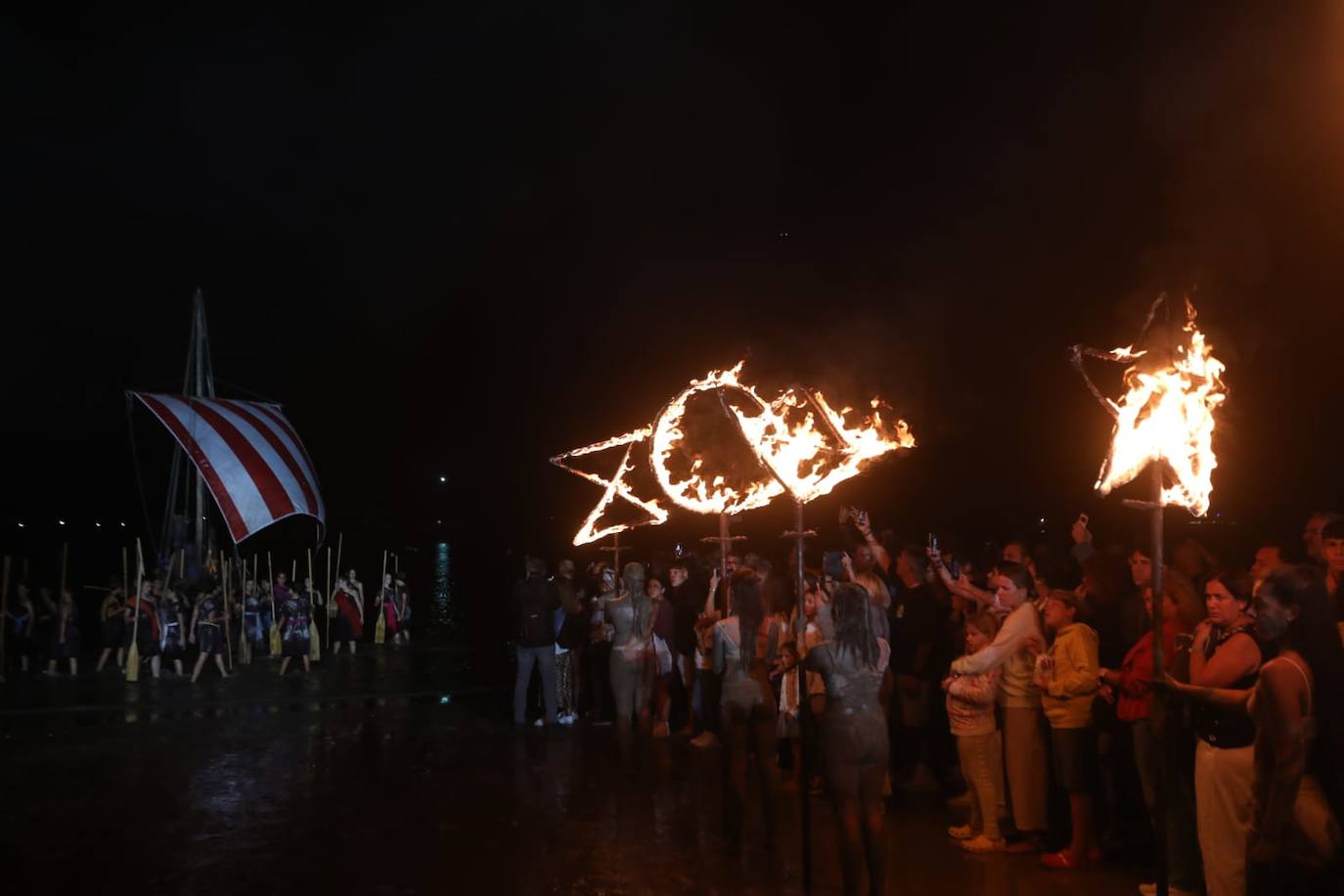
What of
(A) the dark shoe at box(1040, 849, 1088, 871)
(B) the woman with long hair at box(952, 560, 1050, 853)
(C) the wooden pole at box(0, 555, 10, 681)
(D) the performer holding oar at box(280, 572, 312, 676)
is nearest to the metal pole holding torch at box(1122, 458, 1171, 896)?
(B) the woman with long hair at box(952, 560, 1050, 853)

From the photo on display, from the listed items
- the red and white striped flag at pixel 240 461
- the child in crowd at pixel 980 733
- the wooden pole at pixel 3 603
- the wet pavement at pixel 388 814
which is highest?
the red and white striped flag at pixel 240 461

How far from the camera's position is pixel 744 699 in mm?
7848

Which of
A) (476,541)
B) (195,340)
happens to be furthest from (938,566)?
(476,541)

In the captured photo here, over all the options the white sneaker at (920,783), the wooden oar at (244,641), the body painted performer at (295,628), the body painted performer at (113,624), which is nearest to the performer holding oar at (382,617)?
the wooden oar at (244,641)

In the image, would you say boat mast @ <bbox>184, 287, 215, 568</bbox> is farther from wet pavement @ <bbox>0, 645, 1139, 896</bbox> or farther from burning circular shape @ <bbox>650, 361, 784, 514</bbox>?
burning circular shape @ <bbox>650, 361, 784, 514</bbox>

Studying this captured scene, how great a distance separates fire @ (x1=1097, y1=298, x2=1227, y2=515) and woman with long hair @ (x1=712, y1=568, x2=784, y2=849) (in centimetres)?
287

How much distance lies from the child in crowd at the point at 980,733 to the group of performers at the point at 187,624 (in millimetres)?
14709

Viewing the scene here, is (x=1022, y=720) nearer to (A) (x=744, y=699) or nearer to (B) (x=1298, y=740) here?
(A) (x=744, y=699)

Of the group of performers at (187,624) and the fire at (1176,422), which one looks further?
the group of performers at (187,624)

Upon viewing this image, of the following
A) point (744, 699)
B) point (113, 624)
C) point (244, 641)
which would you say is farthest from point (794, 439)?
point (113, 624)

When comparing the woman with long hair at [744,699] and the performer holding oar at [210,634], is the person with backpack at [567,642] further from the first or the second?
the performer holding oar at [210,634]

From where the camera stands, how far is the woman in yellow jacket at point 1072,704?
7312 mm

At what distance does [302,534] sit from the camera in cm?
14812

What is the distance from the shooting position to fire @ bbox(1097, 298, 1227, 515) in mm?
5707
